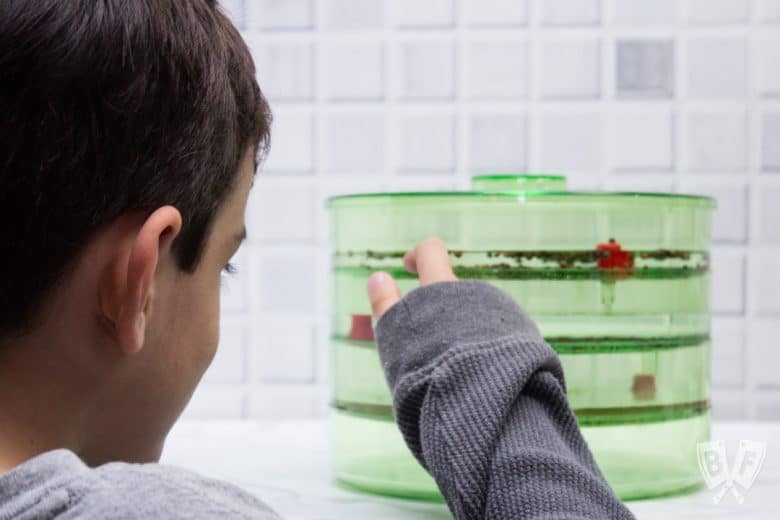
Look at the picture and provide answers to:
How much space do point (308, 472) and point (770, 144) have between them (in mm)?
501

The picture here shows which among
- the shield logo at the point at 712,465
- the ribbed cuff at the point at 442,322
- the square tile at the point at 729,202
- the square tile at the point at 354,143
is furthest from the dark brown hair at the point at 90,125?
the square tile at the point at 729,202

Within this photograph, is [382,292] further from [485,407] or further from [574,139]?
[574,139]

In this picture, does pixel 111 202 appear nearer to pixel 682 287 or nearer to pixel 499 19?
pixel 682 287

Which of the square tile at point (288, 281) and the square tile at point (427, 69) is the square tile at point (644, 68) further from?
the square tile at point (288, 281)

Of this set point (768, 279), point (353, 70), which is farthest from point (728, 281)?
point (353, 70)

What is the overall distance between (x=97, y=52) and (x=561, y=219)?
0.28m

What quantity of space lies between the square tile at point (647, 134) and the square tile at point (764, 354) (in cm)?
16

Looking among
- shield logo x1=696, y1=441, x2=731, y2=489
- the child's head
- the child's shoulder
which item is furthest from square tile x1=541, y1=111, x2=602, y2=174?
the child's shoulder

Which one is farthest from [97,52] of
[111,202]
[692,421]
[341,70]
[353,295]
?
[341,70]

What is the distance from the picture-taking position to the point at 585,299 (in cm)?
60

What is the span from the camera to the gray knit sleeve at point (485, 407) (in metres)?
0.52

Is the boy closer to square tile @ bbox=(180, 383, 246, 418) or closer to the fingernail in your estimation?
the fingernail

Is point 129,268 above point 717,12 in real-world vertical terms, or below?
below

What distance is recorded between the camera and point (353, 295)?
0.65 metres
